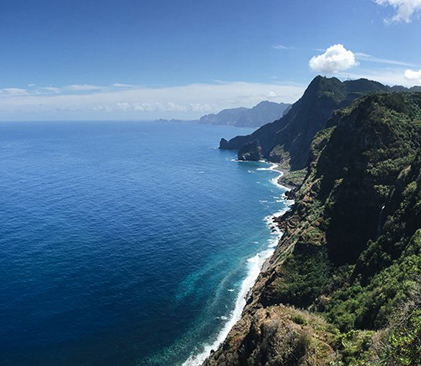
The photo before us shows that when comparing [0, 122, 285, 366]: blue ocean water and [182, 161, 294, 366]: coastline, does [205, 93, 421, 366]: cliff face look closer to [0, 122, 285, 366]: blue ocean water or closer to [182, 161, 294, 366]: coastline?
[182, 161, 294, 366]: coastline

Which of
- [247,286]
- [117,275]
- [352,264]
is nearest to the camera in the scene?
[352,264]

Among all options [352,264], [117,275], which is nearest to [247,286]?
[352,264]

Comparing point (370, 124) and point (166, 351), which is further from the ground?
point (370, 124)

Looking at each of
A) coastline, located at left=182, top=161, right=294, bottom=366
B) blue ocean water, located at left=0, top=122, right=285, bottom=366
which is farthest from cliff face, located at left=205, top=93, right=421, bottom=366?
blue ocean water, located at left=0, top=122, right=285, bottom=366

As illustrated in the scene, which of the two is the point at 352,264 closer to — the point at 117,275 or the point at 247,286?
the point at 247,286

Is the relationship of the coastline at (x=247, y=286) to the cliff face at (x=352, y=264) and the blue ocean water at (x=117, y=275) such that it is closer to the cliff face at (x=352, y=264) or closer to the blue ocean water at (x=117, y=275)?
the blue ocean water at (x=117, y=275)

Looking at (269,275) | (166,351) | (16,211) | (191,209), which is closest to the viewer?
(166,351)

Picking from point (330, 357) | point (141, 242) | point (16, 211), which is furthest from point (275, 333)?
point (16, 211)

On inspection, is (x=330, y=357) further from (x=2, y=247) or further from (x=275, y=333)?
(x=2, y=247)

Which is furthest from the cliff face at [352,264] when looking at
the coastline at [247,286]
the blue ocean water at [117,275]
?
the blue ocean water at [117,275]
